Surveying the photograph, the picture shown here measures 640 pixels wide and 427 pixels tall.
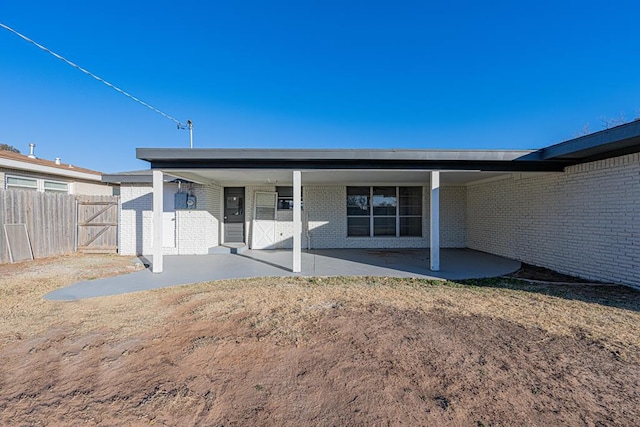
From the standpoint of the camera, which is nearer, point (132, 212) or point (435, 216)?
point (435, 216)

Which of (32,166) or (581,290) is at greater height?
(32,166)

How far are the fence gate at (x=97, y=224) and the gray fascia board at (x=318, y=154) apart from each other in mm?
5205

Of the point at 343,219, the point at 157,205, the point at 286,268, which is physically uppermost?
the point at 157,205

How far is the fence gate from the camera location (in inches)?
395

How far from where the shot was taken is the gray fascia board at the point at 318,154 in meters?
6.32

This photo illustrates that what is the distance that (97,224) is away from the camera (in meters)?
10.1

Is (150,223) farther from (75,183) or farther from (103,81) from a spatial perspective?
(75,183)

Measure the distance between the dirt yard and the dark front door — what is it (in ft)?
19.0

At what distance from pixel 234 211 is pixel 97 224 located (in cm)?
463

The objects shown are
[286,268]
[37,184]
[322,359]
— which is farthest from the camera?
[37,184]

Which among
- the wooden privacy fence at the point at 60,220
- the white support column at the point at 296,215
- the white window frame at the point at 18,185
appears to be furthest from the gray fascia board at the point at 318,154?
the white window frame at the point at 18,185

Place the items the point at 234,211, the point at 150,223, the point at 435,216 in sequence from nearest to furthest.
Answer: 1. the point at 435,216
2. the point at 150,223
3. the point at 234,211

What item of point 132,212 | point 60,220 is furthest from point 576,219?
point 60,220

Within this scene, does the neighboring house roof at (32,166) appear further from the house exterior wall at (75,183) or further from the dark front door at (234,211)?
the dark front door at (234,211)
